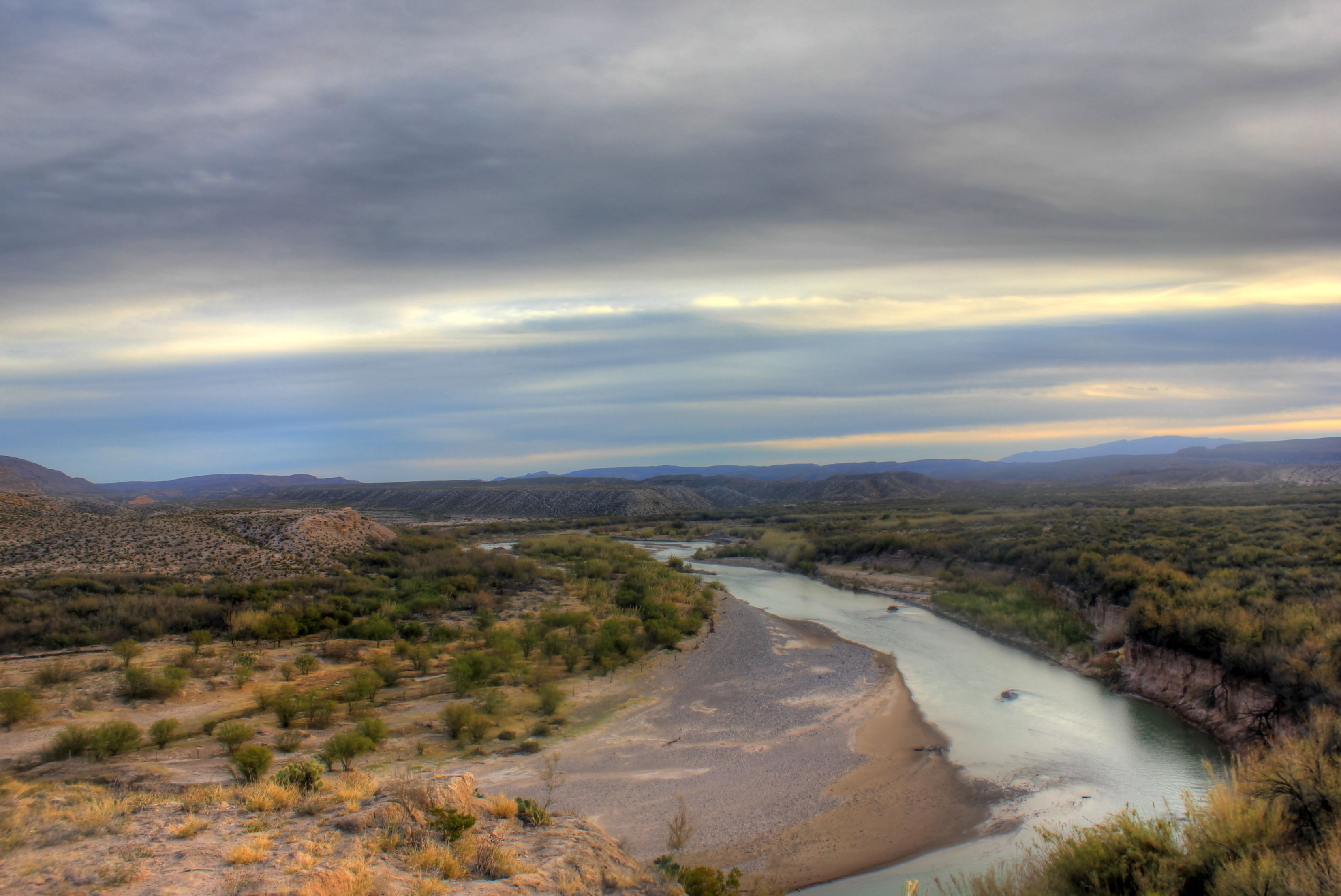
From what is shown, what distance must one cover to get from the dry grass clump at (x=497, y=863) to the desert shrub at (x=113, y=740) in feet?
27.6

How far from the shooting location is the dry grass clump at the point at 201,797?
9352 millimetres

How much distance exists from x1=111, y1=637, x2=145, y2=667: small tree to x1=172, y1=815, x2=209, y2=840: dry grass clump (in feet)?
40.3

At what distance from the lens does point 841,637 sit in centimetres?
2672

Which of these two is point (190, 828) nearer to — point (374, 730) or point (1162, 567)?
point (374, 730)

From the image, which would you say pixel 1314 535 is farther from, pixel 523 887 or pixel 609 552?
pixel 609 552

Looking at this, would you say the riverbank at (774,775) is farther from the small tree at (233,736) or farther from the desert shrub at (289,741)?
the small tree at (233,736)

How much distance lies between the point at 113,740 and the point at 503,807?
7877 millimetres

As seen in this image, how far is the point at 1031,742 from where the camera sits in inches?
610

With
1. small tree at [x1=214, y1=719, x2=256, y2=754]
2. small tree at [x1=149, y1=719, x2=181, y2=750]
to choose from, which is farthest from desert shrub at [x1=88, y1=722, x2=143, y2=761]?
small tree at [x1=214, y1=719, x2=256, y2=754]

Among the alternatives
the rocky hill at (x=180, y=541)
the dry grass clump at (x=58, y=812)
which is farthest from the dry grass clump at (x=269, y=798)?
the rocky hill at (x=180, y=541)

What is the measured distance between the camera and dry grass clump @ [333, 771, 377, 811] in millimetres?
9656

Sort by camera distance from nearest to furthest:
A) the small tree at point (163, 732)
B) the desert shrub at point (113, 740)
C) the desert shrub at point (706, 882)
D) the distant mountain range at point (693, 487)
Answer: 1. the desert shrub at point (706, 882)
2. the desert shrub at point (113, 740)
3. the small tree at point (163, 732)
4. the distant mountain range at point (693, 487)

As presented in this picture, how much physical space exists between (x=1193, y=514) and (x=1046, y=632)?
2610 centimetres

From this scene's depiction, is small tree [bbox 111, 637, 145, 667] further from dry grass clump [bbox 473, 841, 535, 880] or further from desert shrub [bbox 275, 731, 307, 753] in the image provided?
dry grass clump [bbox 473, 841, 535, 880]
